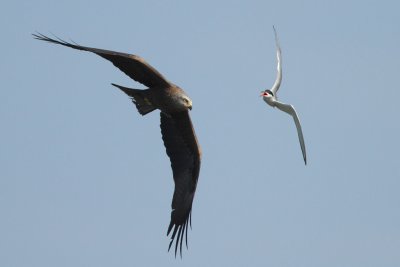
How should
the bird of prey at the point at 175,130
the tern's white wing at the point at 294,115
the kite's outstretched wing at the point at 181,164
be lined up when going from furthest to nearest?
the kite's outstretched wing at the point at 181,164
the bird of prey at the point at 175,130
the tern's white wing at the point at 294,115

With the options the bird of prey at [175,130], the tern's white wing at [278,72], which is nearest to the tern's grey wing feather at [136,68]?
the bird of prey at [175,130]

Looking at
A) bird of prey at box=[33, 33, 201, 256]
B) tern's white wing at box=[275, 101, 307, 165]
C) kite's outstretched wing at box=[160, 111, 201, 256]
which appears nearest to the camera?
tern's white wing at box=[275, 101, 307, 165]

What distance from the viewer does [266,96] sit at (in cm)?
1388

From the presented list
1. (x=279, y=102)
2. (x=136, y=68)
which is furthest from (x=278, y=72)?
(x=136, y=68)

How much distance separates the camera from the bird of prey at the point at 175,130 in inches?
591

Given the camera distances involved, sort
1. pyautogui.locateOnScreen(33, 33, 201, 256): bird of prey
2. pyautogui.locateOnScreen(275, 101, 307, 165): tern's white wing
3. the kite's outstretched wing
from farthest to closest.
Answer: the kite's outstretched wing
pyautogui.locateOnScreen(33, 33, 201, 256): bird of prey
pyautogui.locateOnScreen(275, 101, 307, 165): tern's white wing

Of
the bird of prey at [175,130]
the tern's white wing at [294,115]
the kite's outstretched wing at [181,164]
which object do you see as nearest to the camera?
the tern's white wing at [294,115]

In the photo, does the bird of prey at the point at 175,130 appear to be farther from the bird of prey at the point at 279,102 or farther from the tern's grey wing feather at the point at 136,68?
the bird of prey at the point at 279,102

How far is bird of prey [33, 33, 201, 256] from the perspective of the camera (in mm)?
15023

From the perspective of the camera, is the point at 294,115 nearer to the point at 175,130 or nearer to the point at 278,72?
the point at 278,72

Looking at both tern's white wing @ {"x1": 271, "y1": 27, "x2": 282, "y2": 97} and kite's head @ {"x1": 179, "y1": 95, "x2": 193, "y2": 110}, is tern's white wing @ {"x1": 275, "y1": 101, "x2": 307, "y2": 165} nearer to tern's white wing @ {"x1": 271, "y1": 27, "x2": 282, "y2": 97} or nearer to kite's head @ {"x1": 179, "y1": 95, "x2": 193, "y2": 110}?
tern's white wing @ {"x1": 271, "y1": 27, "x2": 282, "y2": 97}

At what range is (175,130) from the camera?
1636cm

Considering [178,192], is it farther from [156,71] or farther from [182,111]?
[156,71]

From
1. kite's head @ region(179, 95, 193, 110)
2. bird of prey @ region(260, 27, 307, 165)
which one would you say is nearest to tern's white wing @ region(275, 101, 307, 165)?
bird of prey @ region(260, 27, 307, 165)
